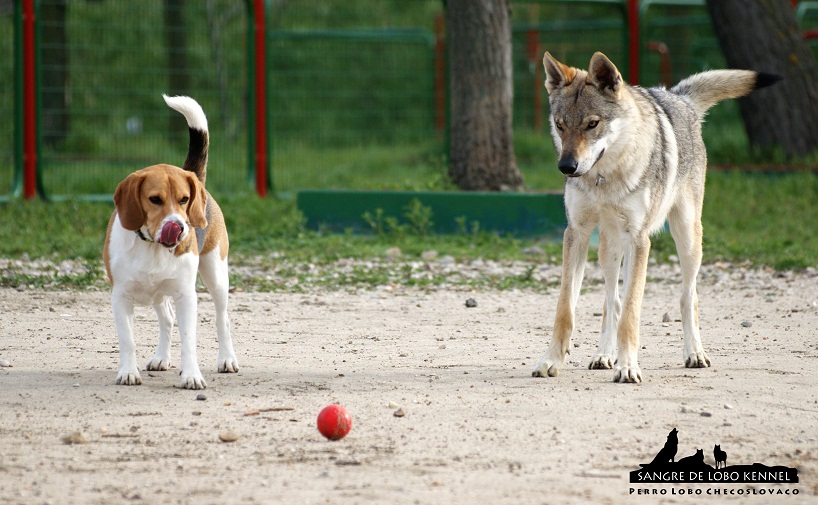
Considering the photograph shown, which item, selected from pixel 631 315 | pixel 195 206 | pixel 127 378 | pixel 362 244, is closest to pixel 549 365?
pixel 631 315

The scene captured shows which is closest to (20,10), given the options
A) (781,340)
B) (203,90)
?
(203,90)

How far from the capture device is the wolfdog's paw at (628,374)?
16.6ft

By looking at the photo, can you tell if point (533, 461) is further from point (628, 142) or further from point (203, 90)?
point (203, 90)

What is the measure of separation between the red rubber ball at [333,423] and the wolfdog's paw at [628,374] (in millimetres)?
1596

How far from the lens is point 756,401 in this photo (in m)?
4.68

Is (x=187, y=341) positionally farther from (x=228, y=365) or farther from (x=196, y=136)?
(x=196, y=136)

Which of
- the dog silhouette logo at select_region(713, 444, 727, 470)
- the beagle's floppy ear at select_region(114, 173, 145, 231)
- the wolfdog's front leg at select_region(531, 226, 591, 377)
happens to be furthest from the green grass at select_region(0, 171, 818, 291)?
the dog silhouette logo at select_region(713, 444, 727, 470)

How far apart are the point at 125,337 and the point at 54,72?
8.20 m

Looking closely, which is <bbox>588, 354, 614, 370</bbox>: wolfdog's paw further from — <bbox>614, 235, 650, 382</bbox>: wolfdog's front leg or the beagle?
the beagle

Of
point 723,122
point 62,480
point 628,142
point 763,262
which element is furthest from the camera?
point 723,122

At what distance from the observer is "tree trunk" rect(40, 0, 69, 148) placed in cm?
1190

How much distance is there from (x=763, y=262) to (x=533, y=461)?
5.72 m

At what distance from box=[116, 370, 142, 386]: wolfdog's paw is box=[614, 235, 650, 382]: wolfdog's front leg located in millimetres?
2279

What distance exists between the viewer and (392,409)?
4.54 m
